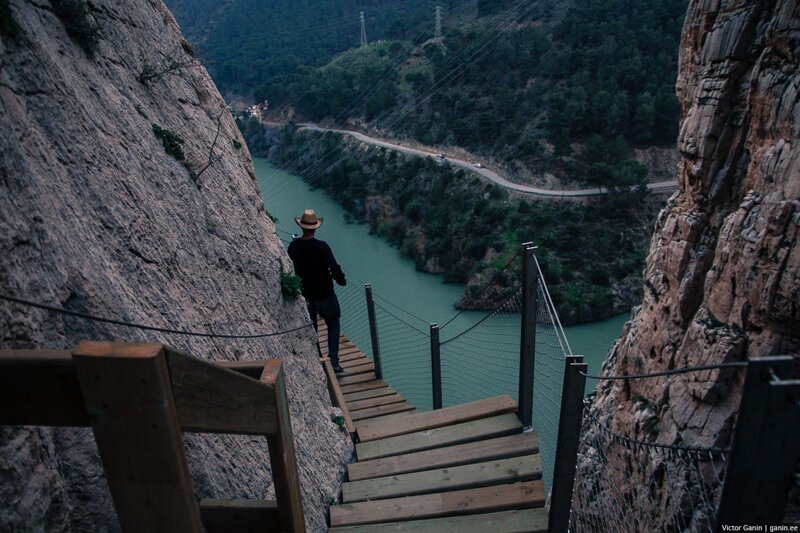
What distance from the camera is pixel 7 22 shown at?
229cm

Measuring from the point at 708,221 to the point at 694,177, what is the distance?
0.64m

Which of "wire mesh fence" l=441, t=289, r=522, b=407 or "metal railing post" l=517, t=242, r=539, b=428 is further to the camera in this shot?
"wire mesh fence" l=441, t=289, r=522, b=407

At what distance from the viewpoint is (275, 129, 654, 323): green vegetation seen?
23.4m

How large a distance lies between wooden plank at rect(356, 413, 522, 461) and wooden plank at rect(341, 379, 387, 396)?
1969mm

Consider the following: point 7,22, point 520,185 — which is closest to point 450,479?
point 7,22

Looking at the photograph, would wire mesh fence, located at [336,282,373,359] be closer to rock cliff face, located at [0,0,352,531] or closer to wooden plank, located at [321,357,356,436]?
wooden plank, located at [321,357,356,436]

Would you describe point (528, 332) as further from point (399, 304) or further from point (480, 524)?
point (399, 304)

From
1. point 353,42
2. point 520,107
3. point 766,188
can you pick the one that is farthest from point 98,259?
point 353,42

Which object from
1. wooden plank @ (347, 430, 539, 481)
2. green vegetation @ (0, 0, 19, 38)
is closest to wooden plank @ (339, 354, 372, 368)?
wooden plank @ (347, 430, 539, 481)

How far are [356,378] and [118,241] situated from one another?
→ 3705 millimetres

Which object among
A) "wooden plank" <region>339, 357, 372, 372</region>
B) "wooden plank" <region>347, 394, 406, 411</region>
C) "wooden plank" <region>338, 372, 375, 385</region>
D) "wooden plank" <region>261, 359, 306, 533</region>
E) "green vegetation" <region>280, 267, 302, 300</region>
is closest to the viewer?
"wooden plank" <region>261, 359, 306, 533</region>

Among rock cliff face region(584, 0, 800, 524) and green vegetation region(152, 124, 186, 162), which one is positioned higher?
green vegetation region(152, 124, 186, 162)

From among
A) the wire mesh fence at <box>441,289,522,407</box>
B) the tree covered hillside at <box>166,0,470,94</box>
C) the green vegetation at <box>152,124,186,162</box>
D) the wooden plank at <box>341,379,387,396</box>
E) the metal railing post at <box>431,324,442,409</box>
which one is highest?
the tree covered hillside at <box>166,0,470,94</box>

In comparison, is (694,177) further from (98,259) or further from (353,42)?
(353,42)
